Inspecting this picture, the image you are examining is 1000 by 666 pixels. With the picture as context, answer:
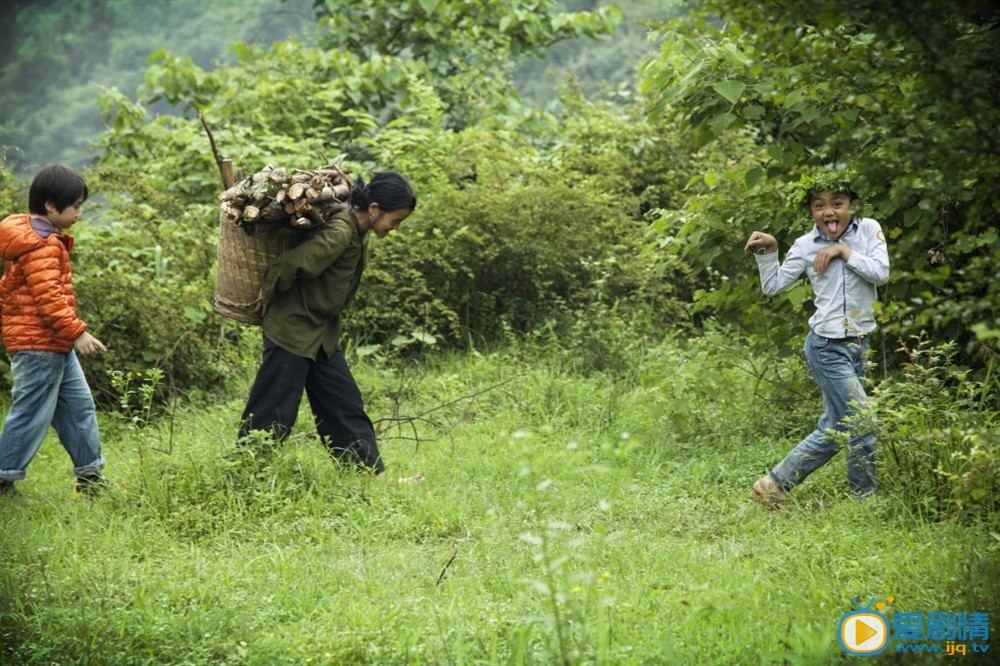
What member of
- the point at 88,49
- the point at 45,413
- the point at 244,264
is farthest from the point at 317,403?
the point at 88,49

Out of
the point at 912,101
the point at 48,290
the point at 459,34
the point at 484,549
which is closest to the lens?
the point at 912,101

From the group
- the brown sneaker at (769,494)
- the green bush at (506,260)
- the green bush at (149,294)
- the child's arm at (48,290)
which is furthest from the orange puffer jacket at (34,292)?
the brown sneaker at (769,494)

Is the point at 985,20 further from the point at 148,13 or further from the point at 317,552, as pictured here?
the point at 148,13

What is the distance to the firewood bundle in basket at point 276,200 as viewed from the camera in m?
5.34

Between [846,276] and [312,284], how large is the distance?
2735mm

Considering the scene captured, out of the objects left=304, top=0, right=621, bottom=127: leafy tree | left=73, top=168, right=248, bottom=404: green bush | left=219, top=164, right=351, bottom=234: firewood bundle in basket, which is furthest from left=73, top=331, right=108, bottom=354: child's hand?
left=304, top=0, right=621, bottom=127: leafy tree

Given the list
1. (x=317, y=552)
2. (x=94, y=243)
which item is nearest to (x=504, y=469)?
(x=317, y=552)

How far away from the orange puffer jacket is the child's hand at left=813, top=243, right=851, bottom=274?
3777mm

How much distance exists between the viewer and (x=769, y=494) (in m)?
5.36

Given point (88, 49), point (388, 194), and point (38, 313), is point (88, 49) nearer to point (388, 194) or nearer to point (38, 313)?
point (38, 313)

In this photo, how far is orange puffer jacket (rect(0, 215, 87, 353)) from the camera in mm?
5496

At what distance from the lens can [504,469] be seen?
607cm

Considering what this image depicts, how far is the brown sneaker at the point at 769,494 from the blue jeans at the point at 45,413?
3518mm

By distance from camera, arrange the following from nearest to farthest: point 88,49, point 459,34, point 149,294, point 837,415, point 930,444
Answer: point 930,444, point 837,415, point 149,294, point 459,34, point 88,49
